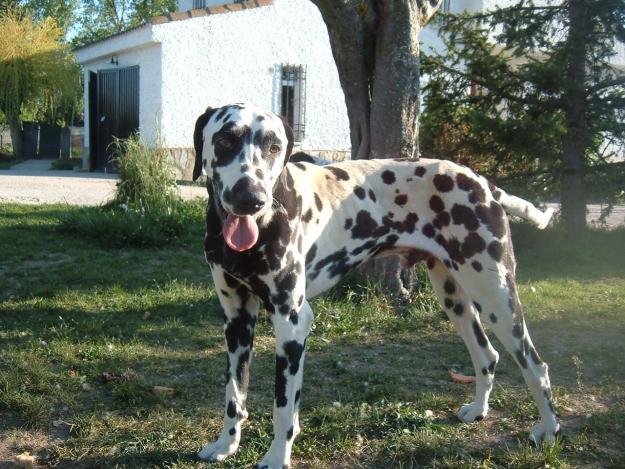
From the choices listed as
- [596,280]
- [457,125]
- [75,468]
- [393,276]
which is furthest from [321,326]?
[457,125]

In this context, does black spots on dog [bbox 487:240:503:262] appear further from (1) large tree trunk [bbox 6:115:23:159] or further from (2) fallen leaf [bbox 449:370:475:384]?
(1) large tree trunk [bbox 6:115:23:159]

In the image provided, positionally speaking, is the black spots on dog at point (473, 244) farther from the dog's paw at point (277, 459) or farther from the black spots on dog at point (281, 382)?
the dog's paw at point (277, 459)

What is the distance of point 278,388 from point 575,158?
719cm

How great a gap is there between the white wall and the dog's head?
13694 mm

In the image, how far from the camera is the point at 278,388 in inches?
136

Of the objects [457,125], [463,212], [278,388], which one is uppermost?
[457,125]

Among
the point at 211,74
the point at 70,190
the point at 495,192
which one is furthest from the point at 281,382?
the point at 211,74

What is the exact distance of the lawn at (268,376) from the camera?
3678mm

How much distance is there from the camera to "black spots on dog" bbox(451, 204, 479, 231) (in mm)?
3797

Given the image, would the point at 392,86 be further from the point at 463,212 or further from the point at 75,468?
the point at 75,468

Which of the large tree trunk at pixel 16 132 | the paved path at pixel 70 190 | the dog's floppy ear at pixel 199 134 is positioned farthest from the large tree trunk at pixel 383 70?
the large tree trunk at pixel 16 132

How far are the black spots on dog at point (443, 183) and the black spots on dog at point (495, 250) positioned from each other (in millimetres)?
392

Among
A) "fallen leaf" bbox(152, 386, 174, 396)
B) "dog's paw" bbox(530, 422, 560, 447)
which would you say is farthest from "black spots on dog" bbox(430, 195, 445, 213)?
"fallen leaf" bbox(152, 386, 174, 396)

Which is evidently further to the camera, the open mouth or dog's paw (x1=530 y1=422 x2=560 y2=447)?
dog's paw (x1=530 y1=422 x2=560 y2=447)
